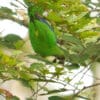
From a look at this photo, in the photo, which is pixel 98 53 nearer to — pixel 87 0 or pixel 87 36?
pixel 87 36

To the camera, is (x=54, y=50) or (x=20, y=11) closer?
(x=54, y=50)

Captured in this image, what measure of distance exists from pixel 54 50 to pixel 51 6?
0.41 ft

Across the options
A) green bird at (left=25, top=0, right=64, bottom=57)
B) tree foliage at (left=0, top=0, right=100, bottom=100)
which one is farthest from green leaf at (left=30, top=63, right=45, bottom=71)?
green bird at (left=25, top=0, right=64, bottom=57)

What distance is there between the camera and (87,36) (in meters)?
0.76

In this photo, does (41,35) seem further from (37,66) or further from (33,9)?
(37,66)

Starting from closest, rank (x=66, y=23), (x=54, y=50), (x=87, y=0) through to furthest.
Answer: (x=54, y=50), (x=66, y=23), (x=87, y=0)

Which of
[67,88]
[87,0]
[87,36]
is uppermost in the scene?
[87,0]

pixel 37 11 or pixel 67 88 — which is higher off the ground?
pixel 37 11

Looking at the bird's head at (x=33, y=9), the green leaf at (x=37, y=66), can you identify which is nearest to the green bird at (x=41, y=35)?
the bird's head at (x=33, y=9)

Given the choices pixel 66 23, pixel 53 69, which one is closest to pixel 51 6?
pixel 66 23

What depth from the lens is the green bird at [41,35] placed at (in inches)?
23.5

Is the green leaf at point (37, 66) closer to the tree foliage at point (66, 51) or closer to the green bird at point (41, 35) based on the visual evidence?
the tree foliage at point (66, 51)

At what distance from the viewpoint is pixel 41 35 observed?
23.8 inches

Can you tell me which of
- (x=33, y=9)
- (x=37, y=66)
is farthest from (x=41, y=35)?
(x=37, y=66)
